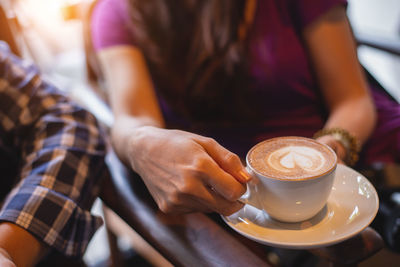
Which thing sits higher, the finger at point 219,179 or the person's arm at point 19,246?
the finger at point 219,179

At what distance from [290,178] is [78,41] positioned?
3.26m

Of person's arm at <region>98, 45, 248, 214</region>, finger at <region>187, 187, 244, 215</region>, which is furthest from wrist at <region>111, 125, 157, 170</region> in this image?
finger at <region>187, 187, 244, 215</region>

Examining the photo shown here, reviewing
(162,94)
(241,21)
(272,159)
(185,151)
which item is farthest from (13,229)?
(241,21)

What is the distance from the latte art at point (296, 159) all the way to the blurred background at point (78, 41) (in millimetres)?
379

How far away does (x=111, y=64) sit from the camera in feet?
3.14

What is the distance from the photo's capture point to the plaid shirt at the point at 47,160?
0.62m

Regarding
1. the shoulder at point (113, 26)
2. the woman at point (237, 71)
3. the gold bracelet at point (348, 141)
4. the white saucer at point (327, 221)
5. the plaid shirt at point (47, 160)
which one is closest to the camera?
the white saucer at point (327, 221)

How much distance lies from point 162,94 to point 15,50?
1.32 ft

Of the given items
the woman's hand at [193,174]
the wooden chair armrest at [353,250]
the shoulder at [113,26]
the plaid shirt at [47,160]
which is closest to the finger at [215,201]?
the woman's hand at [193,174]

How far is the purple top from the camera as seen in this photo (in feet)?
2.95

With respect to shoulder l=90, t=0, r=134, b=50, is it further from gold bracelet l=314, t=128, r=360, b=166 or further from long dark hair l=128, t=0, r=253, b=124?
gold bracelet l=314, t=128, r=360, b=166

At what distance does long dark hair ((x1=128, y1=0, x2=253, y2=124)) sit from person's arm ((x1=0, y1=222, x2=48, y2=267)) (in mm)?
526

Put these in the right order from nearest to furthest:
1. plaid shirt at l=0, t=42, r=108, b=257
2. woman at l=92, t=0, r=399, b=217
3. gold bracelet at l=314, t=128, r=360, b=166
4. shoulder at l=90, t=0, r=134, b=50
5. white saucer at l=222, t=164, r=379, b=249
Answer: white saucer at l=222, t=164, r=379, b=249 < plaid shirt at l=0, t=42, r=108, b=257 < gold bracelet at l=314, t=128, r=360, b=166 < woman at l=92, t=0, r=399, b=217 < shoulder at l=90, t=0, r=134, b=50

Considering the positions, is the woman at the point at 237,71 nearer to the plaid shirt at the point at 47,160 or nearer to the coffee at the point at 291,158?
the plaid shirt at the point at 47,160
